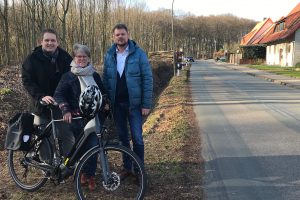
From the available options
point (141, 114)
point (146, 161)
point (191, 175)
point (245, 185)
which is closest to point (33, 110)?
point (141, 114)

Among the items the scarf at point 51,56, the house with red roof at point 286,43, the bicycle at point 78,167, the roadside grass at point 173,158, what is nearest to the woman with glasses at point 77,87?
the bicycle at point 78,167

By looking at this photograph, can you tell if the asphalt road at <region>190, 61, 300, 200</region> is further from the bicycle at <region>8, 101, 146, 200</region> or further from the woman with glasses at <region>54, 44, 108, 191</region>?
the woman with glasses at <region>54, 44, 108, 191</region>

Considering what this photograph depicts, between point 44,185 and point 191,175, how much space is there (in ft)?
6.74

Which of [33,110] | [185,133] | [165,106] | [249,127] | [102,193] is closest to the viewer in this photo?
[102,193]

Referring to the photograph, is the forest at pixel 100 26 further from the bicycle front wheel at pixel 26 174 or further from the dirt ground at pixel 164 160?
the bicycle front wheel at pixel 26 174

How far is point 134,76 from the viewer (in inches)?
189

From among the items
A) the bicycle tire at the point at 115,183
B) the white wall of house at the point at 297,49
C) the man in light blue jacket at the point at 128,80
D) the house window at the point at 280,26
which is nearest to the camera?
the bicycle tire at the point at 115,183

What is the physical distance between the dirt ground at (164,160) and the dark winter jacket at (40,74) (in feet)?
3.57

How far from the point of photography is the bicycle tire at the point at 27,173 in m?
4.84

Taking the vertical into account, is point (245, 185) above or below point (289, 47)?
below

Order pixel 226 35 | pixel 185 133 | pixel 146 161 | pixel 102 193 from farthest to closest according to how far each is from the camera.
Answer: pixel 226 35 < pixel 185 133 < pixel 146 161 < pixel 102 193

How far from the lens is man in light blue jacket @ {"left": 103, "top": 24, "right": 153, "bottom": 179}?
4.80 m

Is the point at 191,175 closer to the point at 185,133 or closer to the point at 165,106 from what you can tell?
the point at 185,133

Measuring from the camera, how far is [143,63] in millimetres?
4848
